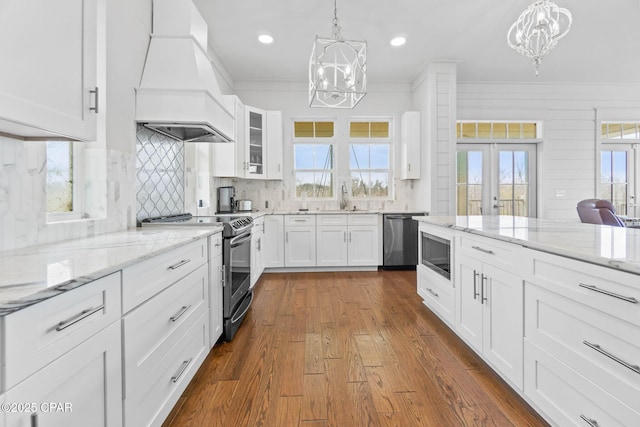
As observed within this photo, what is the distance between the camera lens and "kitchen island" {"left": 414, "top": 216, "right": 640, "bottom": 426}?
1.03m

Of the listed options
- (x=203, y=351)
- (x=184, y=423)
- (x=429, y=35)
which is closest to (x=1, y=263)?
(x=184, y=423)

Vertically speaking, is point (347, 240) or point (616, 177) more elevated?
point (616, 177)

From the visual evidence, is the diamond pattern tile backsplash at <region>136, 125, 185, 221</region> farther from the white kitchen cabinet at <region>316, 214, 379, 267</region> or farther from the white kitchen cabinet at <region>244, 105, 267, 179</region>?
the white kitchen cabinet at <region>316, 214, 379, 267</region>

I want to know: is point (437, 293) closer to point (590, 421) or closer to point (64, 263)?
point (590, 421)

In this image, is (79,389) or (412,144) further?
(412,144)

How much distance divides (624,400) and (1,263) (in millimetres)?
2110

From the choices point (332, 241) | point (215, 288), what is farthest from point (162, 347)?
point (332, 241)

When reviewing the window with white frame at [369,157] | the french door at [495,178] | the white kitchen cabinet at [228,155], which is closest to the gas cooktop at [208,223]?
the white kitchen cabinet at [228,155]

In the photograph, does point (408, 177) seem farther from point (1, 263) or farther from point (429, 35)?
point (1, 263)

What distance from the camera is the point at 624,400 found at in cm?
102

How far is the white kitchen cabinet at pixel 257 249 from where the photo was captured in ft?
11.6

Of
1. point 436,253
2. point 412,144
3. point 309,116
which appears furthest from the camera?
point 309,116

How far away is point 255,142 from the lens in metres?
4.47

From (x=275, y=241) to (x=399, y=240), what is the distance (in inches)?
71.7
